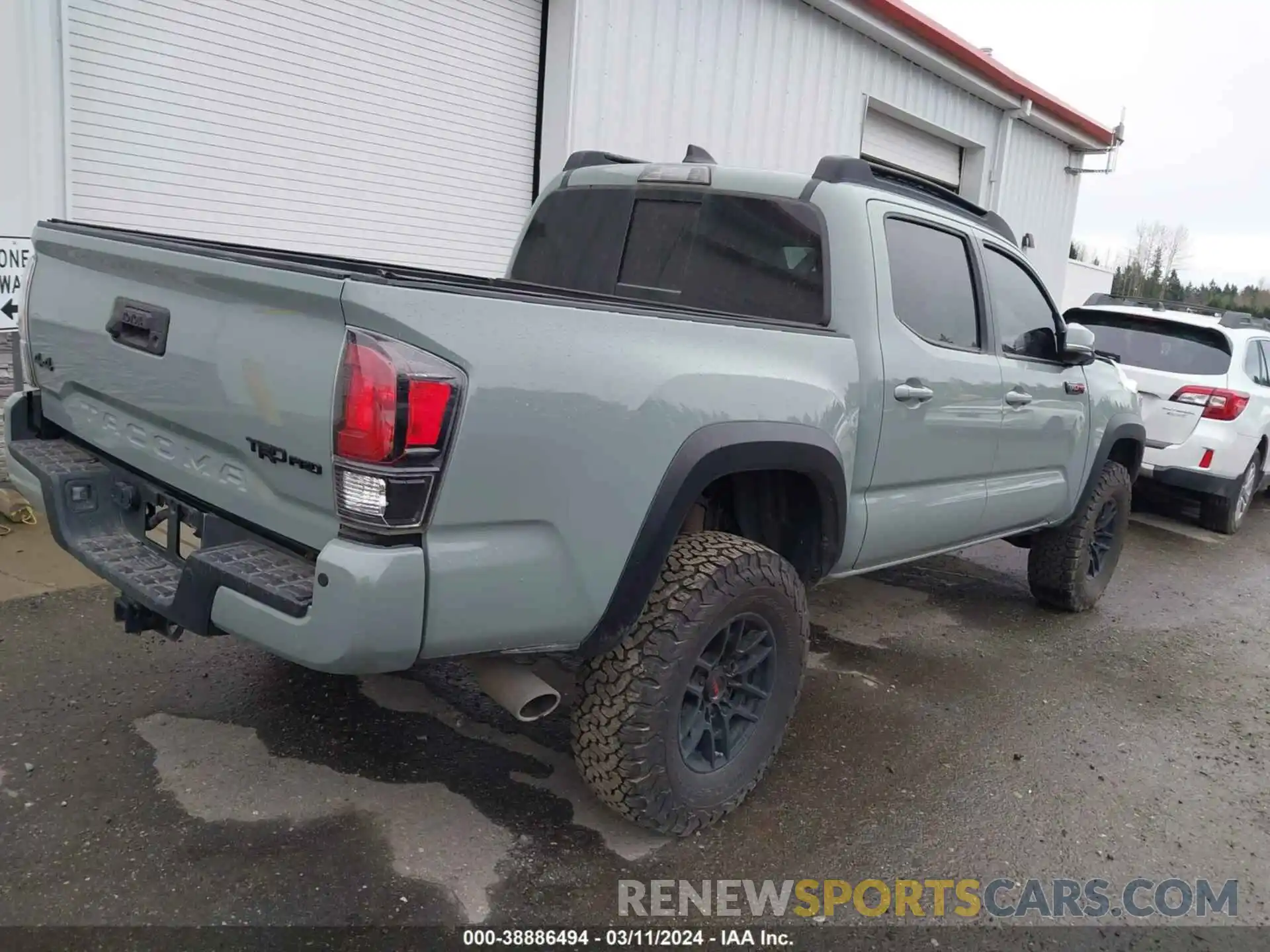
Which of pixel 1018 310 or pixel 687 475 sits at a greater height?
pixel 1018 310

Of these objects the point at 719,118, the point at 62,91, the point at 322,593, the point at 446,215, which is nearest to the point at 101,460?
the point at 322,593

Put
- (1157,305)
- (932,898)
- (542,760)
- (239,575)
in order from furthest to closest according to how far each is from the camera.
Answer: (1157,305) < (542,760) < (932,898) < (239,575)

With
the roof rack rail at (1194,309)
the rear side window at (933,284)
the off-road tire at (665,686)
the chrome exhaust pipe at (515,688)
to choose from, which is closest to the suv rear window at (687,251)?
the rear side window at (933,284)

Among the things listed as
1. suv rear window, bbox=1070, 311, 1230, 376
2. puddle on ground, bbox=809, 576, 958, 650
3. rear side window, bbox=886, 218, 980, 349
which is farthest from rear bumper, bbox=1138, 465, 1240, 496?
rear side window, bbox=886, 218, 980, 349

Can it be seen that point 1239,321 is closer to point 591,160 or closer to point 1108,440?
point 1108,440

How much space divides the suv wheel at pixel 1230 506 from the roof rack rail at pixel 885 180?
15.7ft

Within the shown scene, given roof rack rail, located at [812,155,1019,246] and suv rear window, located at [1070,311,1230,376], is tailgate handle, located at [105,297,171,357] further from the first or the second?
suv rear window, located at [1070,311,1230,376]

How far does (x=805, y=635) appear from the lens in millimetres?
3158

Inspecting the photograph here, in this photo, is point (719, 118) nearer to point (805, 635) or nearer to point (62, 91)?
point (62, 91)

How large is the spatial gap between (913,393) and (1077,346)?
4.64 feet

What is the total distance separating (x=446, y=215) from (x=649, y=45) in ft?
7.86

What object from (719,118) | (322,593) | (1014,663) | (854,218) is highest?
(719,118)

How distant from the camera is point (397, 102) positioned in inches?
279

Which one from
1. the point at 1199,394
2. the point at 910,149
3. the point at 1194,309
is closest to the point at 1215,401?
the point at 1199,394
